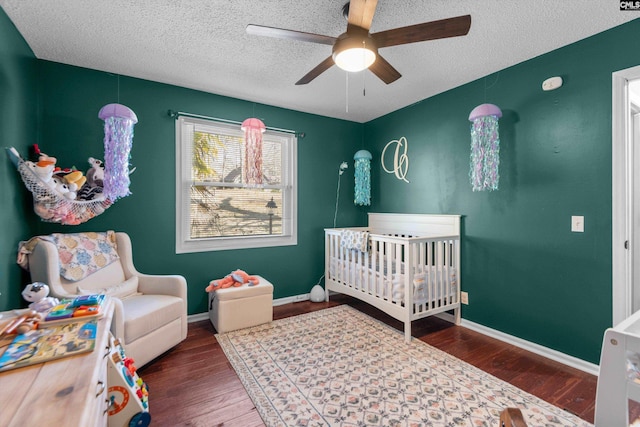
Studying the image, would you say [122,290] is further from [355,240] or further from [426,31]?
[426,31]

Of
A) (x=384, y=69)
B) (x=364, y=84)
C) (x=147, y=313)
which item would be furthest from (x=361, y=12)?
(x=147, y=313)

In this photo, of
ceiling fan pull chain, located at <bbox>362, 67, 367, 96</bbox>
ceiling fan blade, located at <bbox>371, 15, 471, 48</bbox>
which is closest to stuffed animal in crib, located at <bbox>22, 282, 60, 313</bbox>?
ceiling fan blade, located at <bbox>371, 15, 471, 48</bbox>

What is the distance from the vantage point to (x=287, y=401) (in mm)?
1697

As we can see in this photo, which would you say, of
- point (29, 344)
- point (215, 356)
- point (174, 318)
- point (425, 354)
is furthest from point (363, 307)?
point (29, 344)

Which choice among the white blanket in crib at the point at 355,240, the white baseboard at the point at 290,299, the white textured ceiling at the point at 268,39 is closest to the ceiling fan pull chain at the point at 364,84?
the white textured ceiling at the point at 268,39

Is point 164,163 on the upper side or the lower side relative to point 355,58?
lower

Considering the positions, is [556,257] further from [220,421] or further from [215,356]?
[215,356]

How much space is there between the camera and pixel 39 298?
4.87 feet

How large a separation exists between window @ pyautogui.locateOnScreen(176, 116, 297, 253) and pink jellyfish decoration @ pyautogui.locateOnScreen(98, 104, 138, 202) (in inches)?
25.0

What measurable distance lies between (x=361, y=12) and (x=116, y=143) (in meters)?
2.01

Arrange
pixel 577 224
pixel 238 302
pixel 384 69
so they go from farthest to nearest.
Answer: pixel 238 302 → pixel 577 224 → pixel 384 69

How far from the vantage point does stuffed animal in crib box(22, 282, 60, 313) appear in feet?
4.44

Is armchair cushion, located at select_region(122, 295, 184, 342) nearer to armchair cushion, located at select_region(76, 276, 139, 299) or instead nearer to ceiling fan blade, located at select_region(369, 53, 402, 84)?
armchair cushion, located at select_region(76, 276, 139, 299)

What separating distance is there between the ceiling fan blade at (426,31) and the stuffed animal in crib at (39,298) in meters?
2.13
